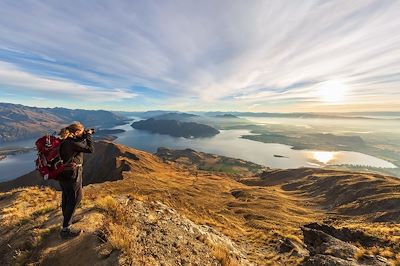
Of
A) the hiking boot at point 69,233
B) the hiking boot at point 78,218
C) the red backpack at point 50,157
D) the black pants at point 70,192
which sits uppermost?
the red backpack at point 50,157

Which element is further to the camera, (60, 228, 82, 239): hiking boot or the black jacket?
(60, 228, 82, 239): hiking boot

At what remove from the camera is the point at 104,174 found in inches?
4483

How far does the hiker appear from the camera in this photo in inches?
341

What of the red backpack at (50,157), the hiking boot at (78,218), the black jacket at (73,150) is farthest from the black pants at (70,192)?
the hiking boot at (78,218)

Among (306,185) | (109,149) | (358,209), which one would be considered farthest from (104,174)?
(358,209)

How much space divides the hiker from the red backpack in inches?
5.6

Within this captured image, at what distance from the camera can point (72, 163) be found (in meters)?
8.81

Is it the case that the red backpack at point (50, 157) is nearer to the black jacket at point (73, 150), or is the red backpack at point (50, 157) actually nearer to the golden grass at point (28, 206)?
the black jacket at point (73, 150)

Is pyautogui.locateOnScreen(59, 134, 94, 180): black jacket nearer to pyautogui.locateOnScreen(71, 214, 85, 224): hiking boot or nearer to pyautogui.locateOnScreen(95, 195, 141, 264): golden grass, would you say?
pyautogui.locateOnScreen(95, 195, 141, 264): golden grass

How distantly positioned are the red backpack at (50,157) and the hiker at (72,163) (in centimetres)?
14

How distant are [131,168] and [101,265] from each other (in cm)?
10219

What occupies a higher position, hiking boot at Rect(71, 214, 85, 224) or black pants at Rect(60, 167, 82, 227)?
black pants at Rect(60, 167, 82, 227)

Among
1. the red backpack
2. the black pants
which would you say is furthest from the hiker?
the red backpack

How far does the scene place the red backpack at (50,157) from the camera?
27.9ft
